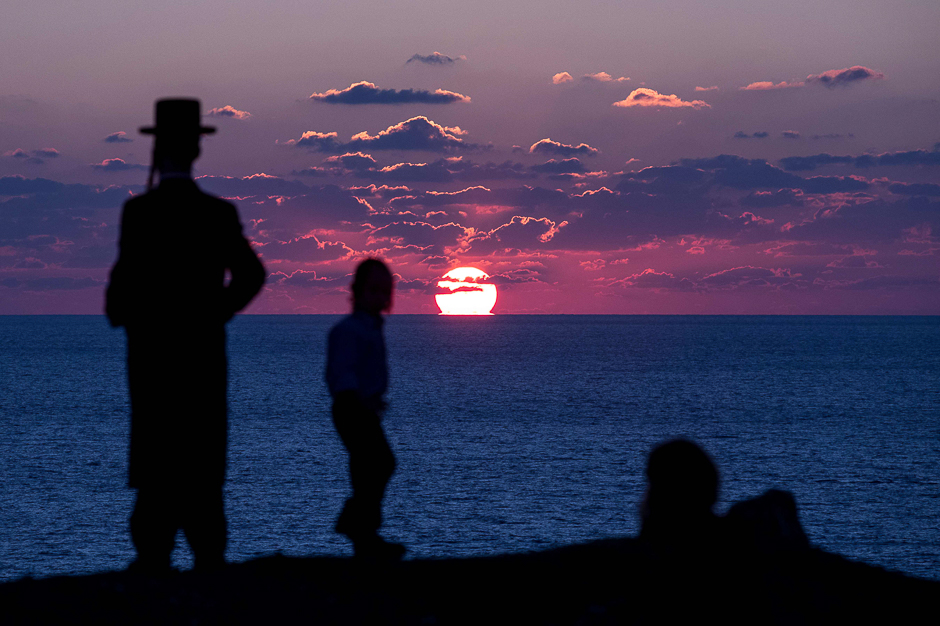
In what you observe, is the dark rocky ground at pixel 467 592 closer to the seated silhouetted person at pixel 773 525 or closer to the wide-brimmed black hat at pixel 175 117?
the seated silhouetted person at pixel 773 525

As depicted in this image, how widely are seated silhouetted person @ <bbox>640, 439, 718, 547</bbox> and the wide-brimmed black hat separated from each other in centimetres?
351

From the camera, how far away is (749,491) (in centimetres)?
6238

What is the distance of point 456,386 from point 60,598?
5203 inches

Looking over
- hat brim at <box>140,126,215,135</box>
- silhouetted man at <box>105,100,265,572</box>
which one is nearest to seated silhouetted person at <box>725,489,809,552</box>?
silhouetted man at <box>105,100,265,572</box>

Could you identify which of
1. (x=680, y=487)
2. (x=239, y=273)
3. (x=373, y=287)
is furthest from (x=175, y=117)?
(x=680, y=487)

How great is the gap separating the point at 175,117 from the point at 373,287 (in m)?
1.70

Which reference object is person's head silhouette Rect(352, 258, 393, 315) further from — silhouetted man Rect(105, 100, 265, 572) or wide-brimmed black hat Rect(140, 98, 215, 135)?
wide-brimmed black hat Rect(140, 98, 215, 135)

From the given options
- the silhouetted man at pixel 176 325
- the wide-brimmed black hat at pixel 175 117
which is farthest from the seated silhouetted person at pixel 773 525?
the wide-brimmed black hat at pixel 175 117

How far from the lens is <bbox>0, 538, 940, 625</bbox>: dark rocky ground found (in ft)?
15.9

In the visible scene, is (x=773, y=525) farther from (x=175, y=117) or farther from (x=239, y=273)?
(x=175, y=117)

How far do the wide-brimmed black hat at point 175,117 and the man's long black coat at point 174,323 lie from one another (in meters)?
0.32

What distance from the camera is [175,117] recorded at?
533cm

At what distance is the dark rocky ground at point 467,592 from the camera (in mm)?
4840

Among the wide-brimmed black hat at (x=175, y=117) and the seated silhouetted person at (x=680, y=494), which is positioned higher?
the wide-brimmed black hat at (x=175, y=117)
